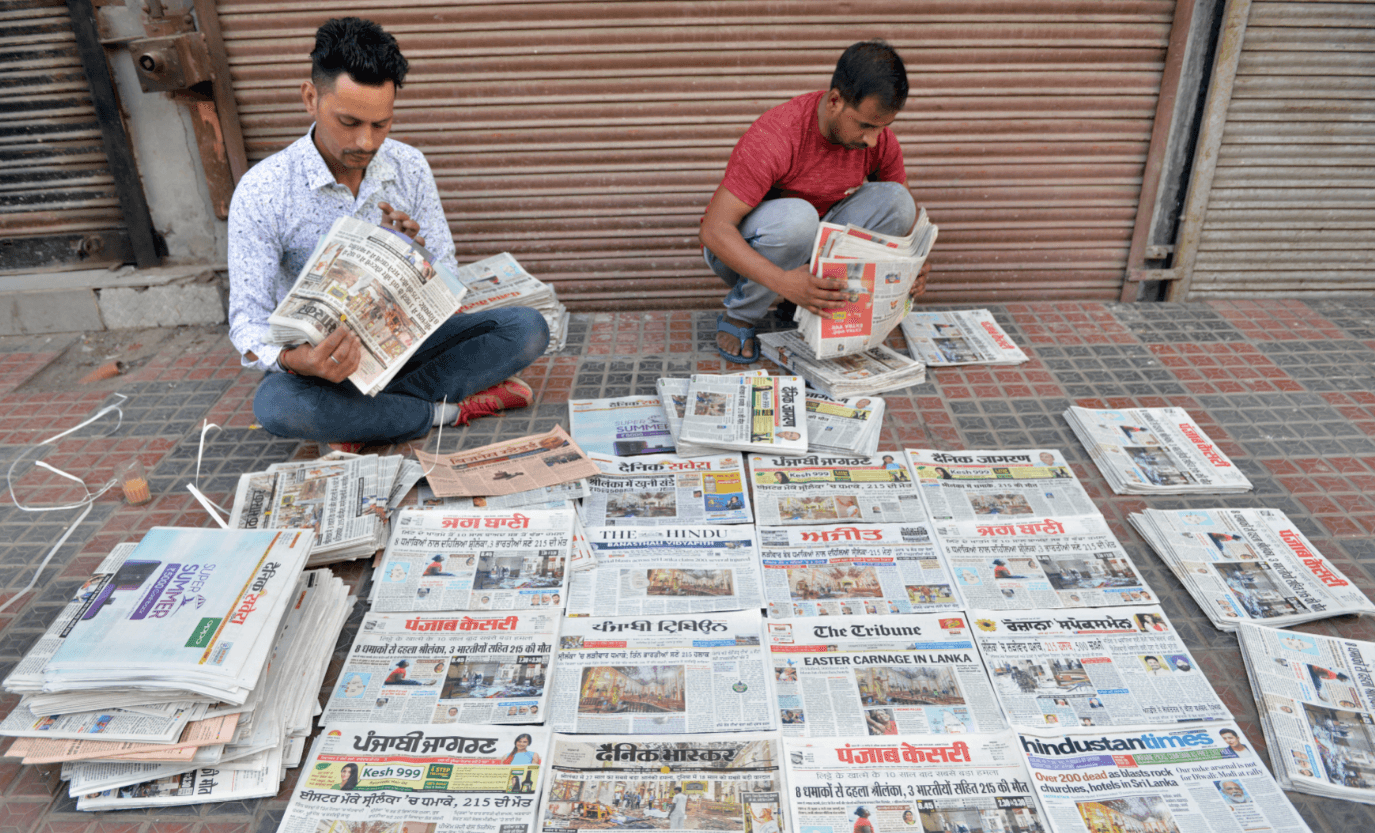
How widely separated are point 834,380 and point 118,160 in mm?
2952

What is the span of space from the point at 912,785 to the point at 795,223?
1.86m

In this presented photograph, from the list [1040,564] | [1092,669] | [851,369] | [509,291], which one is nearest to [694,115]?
[509,291]

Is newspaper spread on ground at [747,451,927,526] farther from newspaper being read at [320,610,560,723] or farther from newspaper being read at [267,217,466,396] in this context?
newspaper being read at [267,217,466,396]

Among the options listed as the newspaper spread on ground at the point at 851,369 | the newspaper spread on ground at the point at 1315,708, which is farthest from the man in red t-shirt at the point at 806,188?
the newspaper spread on ground at the point at 1315,708

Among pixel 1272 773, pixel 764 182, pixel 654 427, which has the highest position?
pixel 764 182

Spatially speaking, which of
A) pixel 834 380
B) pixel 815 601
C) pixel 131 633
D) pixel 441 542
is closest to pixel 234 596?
pixel 131 633

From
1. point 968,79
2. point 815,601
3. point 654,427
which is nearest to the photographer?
point 815,601

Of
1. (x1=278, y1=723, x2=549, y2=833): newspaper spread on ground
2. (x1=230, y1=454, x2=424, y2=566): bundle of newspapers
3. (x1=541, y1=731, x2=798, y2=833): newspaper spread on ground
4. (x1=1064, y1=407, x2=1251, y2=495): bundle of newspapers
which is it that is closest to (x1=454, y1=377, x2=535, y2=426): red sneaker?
(x1=230, y1=454, x2=424, y2=566): bundle of newspapers

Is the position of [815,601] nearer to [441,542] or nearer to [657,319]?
[441,542]

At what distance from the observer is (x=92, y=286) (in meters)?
3.38

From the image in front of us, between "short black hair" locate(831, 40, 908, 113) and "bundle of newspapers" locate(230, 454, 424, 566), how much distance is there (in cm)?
169

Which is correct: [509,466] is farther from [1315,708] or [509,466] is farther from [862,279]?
[1315,708]

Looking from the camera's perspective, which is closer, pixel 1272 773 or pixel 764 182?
pixel 1272 773

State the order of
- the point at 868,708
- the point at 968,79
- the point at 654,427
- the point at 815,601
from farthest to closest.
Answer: the point at 968,79
the point at 654,427
the point at 815,601
the point at 868,708
